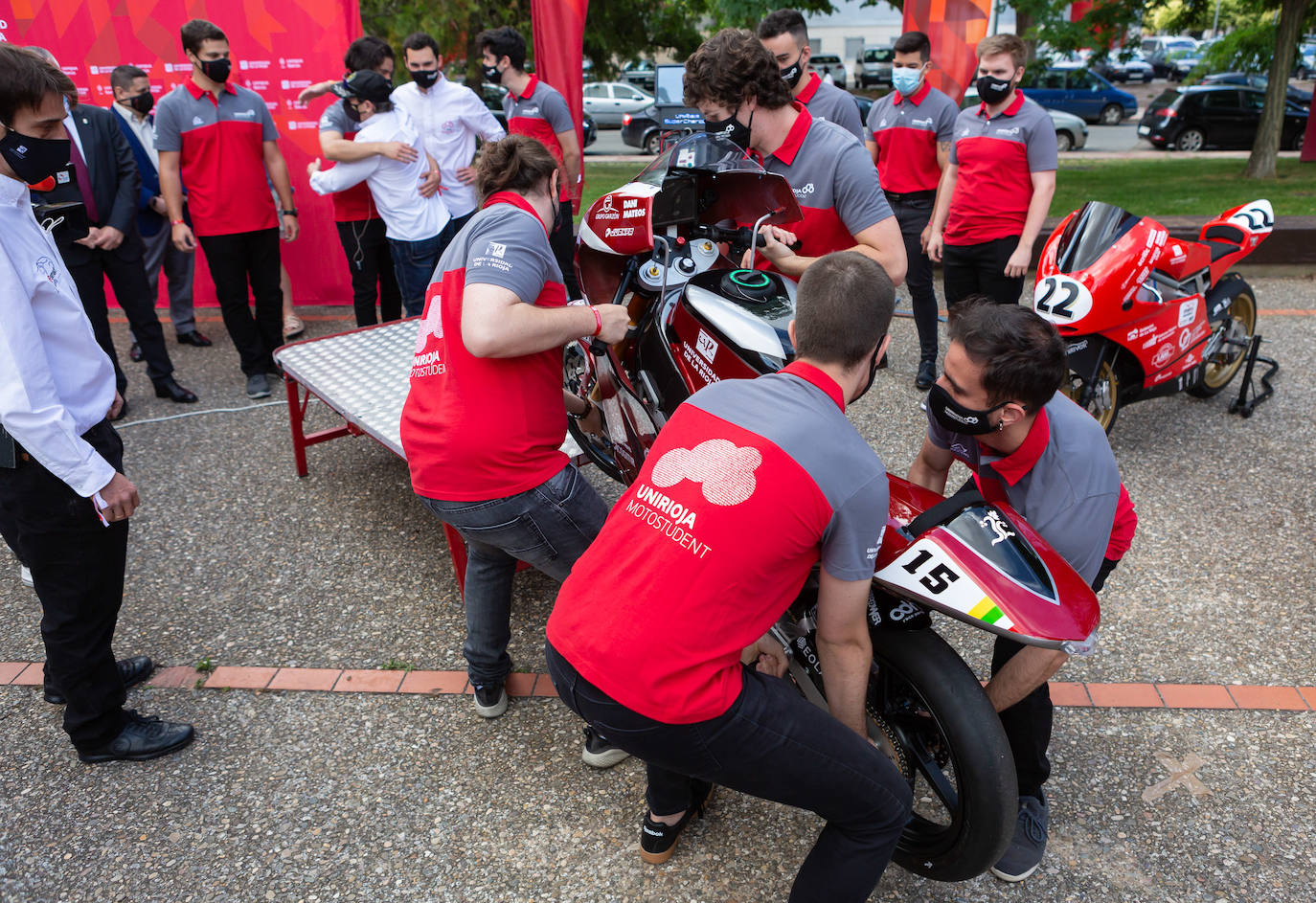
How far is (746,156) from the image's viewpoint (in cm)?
296

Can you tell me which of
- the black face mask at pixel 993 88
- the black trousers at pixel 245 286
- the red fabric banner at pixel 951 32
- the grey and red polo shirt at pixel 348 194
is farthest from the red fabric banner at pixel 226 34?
the black face mask at pixel 993 88

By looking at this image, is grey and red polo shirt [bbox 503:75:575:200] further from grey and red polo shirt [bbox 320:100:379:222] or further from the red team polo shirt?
the red team polo shirt

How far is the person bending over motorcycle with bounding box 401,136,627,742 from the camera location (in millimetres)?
2316

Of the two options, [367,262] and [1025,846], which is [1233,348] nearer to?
[1025,846]

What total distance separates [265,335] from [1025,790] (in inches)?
202

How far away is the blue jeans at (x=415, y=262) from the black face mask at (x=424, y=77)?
33.5 inches

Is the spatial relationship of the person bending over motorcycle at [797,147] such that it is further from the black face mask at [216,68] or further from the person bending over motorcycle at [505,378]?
the black face mask at [216,68]

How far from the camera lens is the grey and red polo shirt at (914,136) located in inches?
213

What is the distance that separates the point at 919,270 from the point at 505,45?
307 cm

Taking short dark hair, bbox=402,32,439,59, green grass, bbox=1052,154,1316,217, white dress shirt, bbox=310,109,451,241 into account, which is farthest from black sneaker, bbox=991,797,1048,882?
green grass, bbox=1052,154,1316,217

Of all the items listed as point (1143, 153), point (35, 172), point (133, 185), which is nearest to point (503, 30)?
point (133, 185)

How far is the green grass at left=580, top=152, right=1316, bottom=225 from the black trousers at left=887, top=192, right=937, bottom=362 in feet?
16.6

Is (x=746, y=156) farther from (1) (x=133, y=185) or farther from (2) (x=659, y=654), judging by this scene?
(1) (x=133, y=185)

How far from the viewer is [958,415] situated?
211 cm
